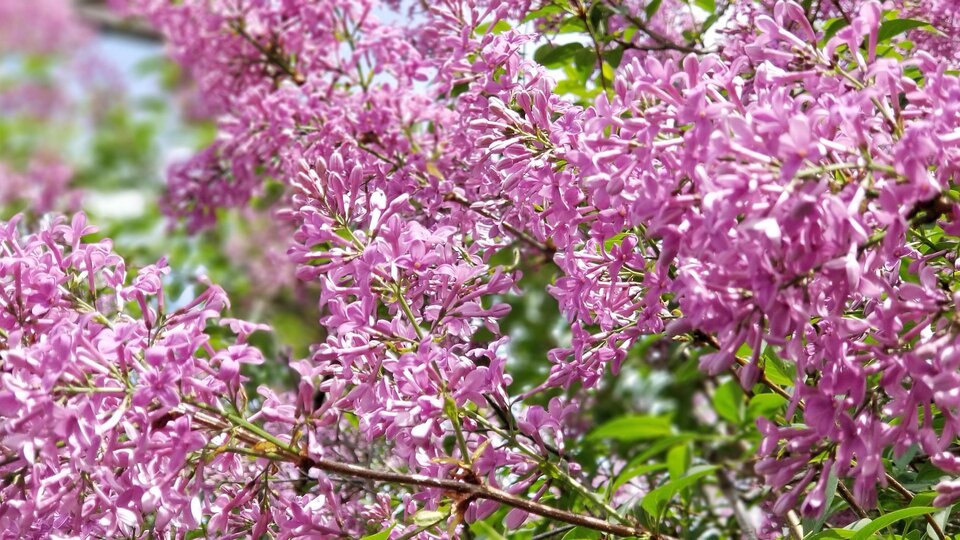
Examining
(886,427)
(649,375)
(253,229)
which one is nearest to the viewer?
(886,427)

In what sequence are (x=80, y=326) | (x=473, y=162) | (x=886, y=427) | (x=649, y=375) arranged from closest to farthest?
(x=886, y=427) < (x=80, y=326) < (x=473, y=162) < (x=649, y=375)

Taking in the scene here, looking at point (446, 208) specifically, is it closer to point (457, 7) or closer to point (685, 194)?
point (457, 7)

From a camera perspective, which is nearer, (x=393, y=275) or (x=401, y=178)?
(x=393, y=275)

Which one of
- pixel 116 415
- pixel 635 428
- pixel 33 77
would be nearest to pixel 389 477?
pixel 116 415

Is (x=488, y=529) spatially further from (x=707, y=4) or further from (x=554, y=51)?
(x=707, y=4)

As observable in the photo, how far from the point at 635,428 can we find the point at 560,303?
1.12 meters

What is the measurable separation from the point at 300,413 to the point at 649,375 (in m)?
2.32

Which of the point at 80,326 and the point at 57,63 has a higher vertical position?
the point at 80,326

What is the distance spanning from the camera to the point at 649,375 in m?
3.42

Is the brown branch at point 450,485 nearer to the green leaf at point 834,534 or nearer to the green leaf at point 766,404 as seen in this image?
the green leaf at point 834,534

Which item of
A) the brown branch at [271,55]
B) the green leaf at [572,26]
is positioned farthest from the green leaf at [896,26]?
the brown branch at [271,55]

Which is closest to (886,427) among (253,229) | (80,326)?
(80,326)

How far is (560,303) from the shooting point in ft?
4.92

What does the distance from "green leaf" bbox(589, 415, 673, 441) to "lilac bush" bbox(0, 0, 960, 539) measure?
43 cm
